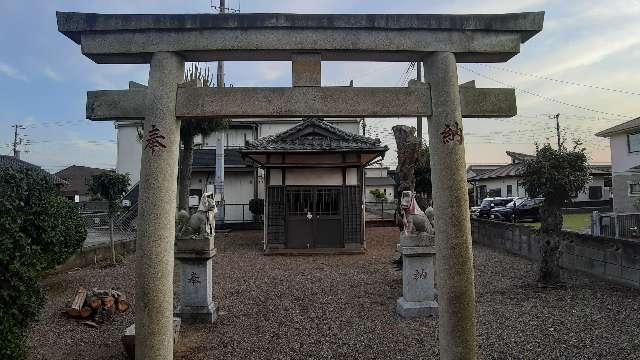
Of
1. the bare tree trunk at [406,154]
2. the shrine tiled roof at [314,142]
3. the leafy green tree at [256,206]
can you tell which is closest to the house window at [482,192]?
the leafy green tree at [256,206]

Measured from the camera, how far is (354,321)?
8.15 meters

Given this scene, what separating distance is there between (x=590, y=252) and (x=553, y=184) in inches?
98.3

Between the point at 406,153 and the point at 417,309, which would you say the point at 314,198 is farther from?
the point at 417,309

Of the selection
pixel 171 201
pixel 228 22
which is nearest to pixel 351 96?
pixel 228 22

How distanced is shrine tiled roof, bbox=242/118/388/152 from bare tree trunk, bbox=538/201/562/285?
6.17 metres

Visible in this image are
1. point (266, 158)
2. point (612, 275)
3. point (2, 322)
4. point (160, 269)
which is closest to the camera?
point (2, 322)

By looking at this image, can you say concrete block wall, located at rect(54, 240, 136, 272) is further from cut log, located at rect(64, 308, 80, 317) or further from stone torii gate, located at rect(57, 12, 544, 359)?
stone torii gate, located at rect(57, 12, 544, 359)

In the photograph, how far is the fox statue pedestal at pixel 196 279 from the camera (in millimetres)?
8320

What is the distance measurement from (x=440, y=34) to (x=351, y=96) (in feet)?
4.15

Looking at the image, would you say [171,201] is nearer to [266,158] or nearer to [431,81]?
[431,81]

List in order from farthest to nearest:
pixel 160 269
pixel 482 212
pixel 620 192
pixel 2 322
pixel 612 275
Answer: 1. pixel 482 212
2. pixel 620 192
3. pixel 612 275
4. pixel 160 269
5. pixel 2 322

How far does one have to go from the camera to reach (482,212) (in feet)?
98.1

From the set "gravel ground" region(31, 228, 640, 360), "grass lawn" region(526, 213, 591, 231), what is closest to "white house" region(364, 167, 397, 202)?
"grass lawn" region(526, 213, 591, 231)

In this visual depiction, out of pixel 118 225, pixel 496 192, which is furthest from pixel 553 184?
pixel 496 192
